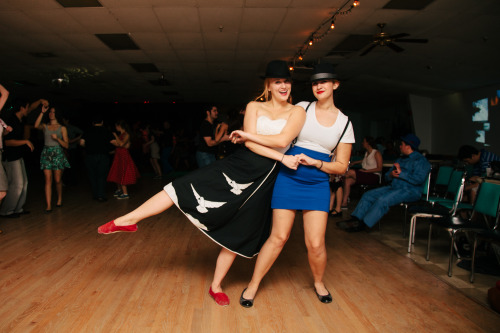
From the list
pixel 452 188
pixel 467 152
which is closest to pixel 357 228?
pixel 452 188

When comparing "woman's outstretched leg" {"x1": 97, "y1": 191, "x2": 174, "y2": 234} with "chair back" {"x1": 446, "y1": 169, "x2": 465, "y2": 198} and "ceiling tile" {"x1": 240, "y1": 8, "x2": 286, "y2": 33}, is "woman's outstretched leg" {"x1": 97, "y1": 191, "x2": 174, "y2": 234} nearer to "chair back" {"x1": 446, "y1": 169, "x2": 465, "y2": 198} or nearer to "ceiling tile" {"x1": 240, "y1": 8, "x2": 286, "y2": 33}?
"chair back" {"x1": 446, "y1": 169, "x2": 465, "y2": 198}

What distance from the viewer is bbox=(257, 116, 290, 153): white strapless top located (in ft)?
7.10

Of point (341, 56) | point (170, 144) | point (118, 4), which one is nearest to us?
point (118, 4)

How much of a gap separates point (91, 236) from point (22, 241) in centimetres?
65

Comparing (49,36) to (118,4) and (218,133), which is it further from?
(218,133)

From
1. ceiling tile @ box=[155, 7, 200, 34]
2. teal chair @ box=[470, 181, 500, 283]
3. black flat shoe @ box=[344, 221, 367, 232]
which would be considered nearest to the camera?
teal chair @ box=[470, 181, 500, 283]

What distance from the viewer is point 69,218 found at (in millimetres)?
4797

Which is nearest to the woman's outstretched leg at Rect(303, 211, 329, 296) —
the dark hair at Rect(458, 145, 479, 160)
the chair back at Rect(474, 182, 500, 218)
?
the chair back at Rect(474, 182, 500, 218)

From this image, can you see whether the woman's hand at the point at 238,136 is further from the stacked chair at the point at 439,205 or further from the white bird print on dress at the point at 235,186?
the stacked chair at the point at 439,205

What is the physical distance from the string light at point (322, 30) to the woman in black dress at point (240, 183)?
3.36 metres

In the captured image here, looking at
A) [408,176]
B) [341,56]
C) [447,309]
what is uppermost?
[341,56]

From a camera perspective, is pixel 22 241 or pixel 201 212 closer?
pixel 201 212

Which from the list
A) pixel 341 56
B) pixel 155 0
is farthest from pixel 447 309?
pixel 341 56

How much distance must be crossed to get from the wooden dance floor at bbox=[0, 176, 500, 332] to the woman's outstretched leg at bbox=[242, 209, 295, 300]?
0.42ft
